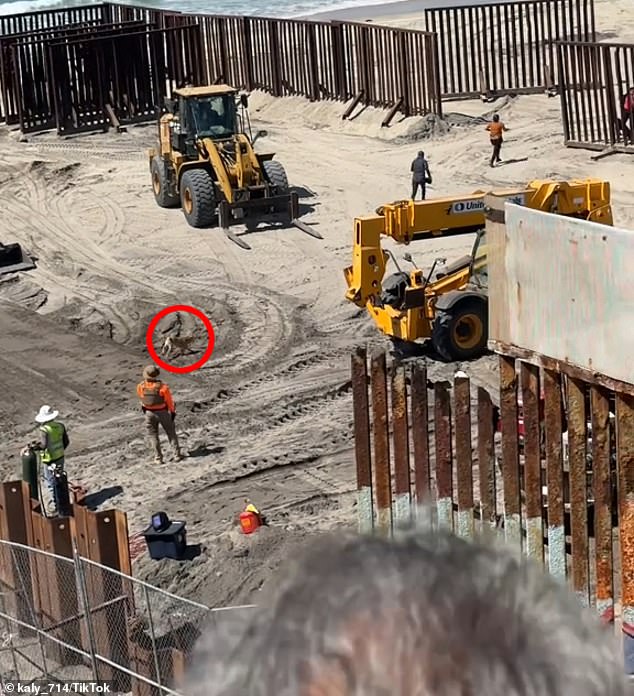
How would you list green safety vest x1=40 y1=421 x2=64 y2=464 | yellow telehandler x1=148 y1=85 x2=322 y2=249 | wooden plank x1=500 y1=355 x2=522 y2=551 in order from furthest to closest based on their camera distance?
1. yellow telehandler x1=148 y1=85 x2=322 y2=249
2. green safety vest x1=40 y1=421 x2=64 y2=464
3. wooden plank x1=500 y1=355 x2=522 y2=551

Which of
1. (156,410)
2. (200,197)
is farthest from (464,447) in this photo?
(200,197)

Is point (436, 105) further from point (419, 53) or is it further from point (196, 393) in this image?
point (196, 393)

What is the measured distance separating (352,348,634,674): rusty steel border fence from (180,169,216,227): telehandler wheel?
12457 mm

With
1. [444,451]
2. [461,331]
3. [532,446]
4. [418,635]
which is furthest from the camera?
[461,331]

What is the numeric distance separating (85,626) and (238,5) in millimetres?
52519

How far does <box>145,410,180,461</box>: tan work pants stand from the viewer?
14.4 metres

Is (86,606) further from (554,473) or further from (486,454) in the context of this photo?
(554,473)

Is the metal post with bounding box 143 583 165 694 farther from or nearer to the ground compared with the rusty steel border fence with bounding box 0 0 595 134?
nearer to the ground

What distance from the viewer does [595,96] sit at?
2530cm

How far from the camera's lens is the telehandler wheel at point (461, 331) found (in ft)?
53.1

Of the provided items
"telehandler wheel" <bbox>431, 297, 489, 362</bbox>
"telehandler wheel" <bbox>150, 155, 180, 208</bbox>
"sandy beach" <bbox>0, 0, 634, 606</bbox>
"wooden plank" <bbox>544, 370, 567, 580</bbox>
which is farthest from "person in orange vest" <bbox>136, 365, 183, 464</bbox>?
Answer: "telehandler wheel" <bbox>150, 155, 180, 208</bbox>

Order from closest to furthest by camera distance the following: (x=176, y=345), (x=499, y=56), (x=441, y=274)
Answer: (x=441, y=274)
(x=176, y=345)
(x=499, y=56)

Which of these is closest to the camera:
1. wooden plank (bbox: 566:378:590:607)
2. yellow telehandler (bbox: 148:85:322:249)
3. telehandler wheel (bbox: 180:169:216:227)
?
wooden plank (bbox: 566:378:590:607)

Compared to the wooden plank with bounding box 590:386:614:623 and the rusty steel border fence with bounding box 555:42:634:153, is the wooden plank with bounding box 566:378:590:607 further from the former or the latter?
the rusty steel border fence with bounding box 555:42:634:153
